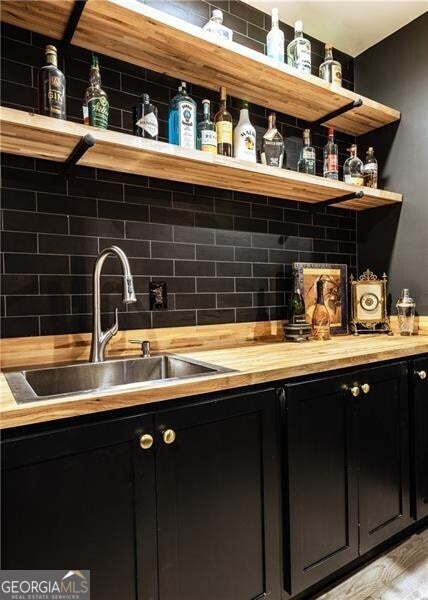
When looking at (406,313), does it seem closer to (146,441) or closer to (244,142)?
(244,142)

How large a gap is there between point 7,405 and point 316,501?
1.08 metres

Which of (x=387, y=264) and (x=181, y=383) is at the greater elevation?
(x=387, y=264)

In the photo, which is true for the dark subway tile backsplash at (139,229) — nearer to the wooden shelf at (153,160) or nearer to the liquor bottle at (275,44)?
the wooden shelf at (153,160)

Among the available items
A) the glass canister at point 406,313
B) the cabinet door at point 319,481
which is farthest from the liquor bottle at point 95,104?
the glass canister at point 406,313

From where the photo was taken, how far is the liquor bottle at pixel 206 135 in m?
1.62

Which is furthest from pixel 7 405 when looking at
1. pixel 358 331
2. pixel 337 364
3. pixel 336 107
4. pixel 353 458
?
pixel 336 107

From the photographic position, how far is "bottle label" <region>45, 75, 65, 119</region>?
127 cm

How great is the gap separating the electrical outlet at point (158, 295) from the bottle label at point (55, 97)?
757 mm

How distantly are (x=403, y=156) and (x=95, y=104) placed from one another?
1796 mm

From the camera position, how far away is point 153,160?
58.8 inches

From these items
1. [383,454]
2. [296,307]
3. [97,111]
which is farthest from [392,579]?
[97,111]

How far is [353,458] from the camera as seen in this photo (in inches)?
57.2

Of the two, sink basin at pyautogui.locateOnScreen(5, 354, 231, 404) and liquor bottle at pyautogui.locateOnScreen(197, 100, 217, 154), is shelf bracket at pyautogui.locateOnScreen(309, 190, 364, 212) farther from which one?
sink basin at pyautogui.locateOnScreen(5, 354, 231, 404)

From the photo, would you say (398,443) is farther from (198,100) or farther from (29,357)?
(198,100)
